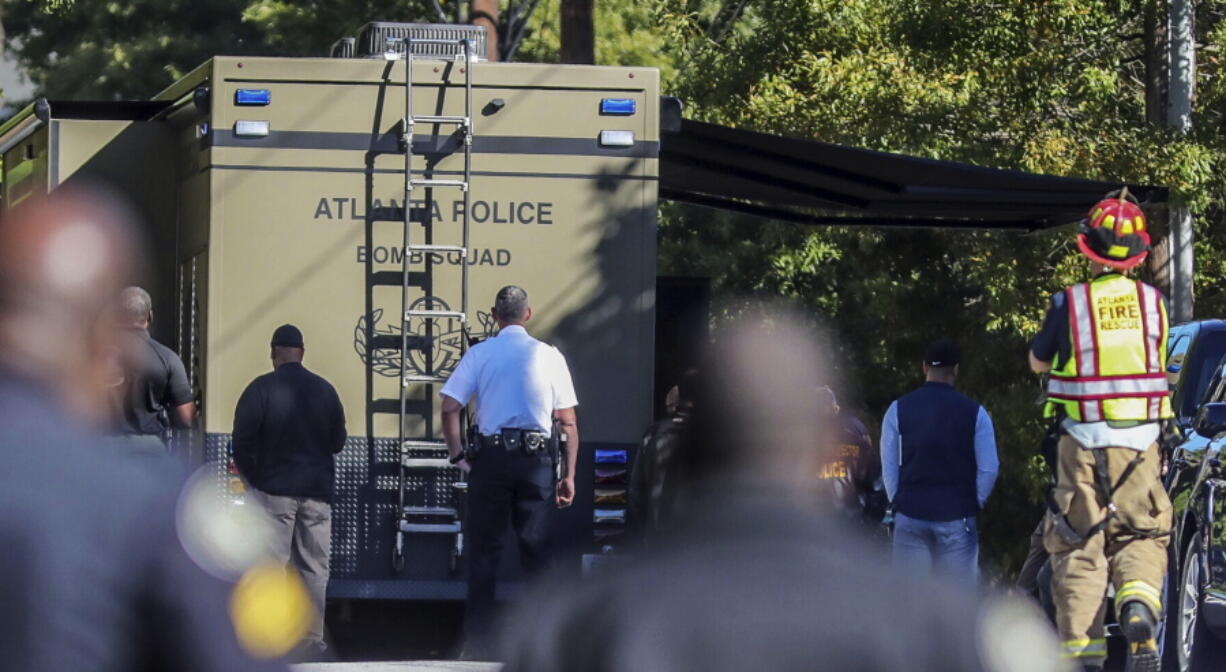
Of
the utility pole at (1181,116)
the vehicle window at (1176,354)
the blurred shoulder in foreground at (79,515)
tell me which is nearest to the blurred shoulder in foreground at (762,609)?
the blurred shoulder in foreground at (79,515)

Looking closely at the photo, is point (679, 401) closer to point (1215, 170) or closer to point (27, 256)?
point (27, 256)

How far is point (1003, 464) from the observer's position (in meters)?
20.0

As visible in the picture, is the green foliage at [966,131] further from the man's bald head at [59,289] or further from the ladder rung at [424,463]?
the man's bald head at [59,289]

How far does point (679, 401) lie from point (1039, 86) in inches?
561

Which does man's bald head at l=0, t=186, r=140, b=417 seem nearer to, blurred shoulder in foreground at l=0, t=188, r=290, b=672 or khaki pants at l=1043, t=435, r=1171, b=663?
blurred shoulder in foreground at l=0, t=188, r=290, b=672

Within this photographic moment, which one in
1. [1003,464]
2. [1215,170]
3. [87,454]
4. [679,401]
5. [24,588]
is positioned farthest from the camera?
[1003,464]

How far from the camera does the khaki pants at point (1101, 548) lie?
8.03 meters

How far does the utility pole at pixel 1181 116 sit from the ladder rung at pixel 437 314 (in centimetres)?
810

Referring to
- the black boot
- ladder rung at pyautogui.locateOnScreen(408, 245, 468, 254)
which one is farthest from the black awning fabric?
the black boot

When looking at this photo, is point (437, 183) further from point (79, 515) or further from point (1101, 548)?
point (79, 515)

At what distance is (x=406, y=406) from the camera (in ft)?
32.3

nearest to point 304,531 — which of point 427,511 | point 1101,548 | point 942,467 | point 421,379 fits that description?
point 427,511

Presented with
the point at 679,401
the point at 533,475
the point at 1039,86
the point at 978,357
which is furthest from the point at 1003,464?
the point at 679,401

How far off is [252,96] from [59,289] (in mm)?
7014
